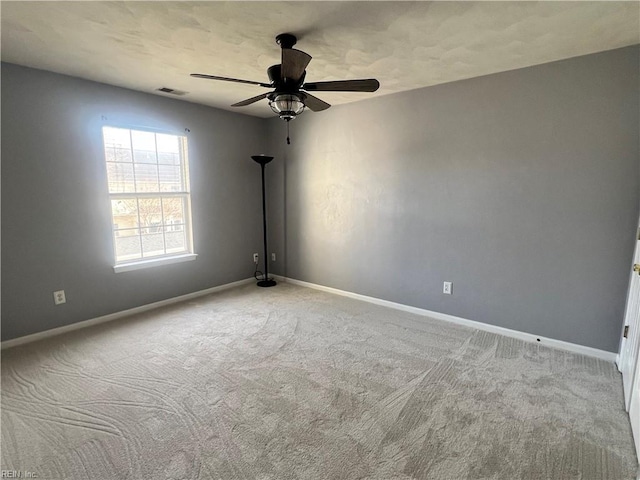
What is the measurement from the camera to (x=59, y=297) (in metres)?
3.11

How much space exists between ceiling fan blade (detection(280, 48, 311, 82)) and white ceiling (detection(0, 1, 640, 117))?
0.26m

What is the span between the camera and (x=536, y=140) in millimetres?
2762

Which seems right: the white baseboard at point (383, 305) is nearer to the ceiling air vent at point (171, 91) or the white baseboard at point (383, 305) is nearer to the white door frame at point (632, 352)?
the white door frame at point (632, 352)

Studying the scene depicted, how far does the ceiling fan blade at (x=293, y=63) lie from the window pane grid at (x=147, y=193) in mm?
2305

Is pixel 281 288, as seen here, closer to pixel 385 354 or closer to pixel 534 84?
pixel 385 354

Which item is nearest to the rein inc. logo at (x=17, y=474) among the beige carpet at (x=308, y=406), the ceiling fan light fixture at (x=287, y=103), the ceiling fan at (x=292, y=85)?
the beige carpet at (x=308, y=406)

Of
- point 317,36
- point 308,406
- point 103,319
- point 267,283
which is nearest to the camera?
point 308,406

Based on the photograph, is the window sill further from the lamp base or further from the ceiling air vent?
the ceiling air vent

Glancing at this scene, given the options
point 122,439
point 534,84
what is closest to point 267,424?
point 122,439

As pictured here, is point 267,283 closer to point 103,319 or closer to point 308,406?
point 103,319

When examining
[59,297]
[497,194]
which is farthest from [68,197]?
[497,194]

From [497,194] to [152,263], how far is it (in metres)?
3.67

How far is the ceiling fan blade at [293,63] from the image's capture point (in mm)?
1847

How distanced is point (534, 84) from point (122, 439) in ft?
12.6
